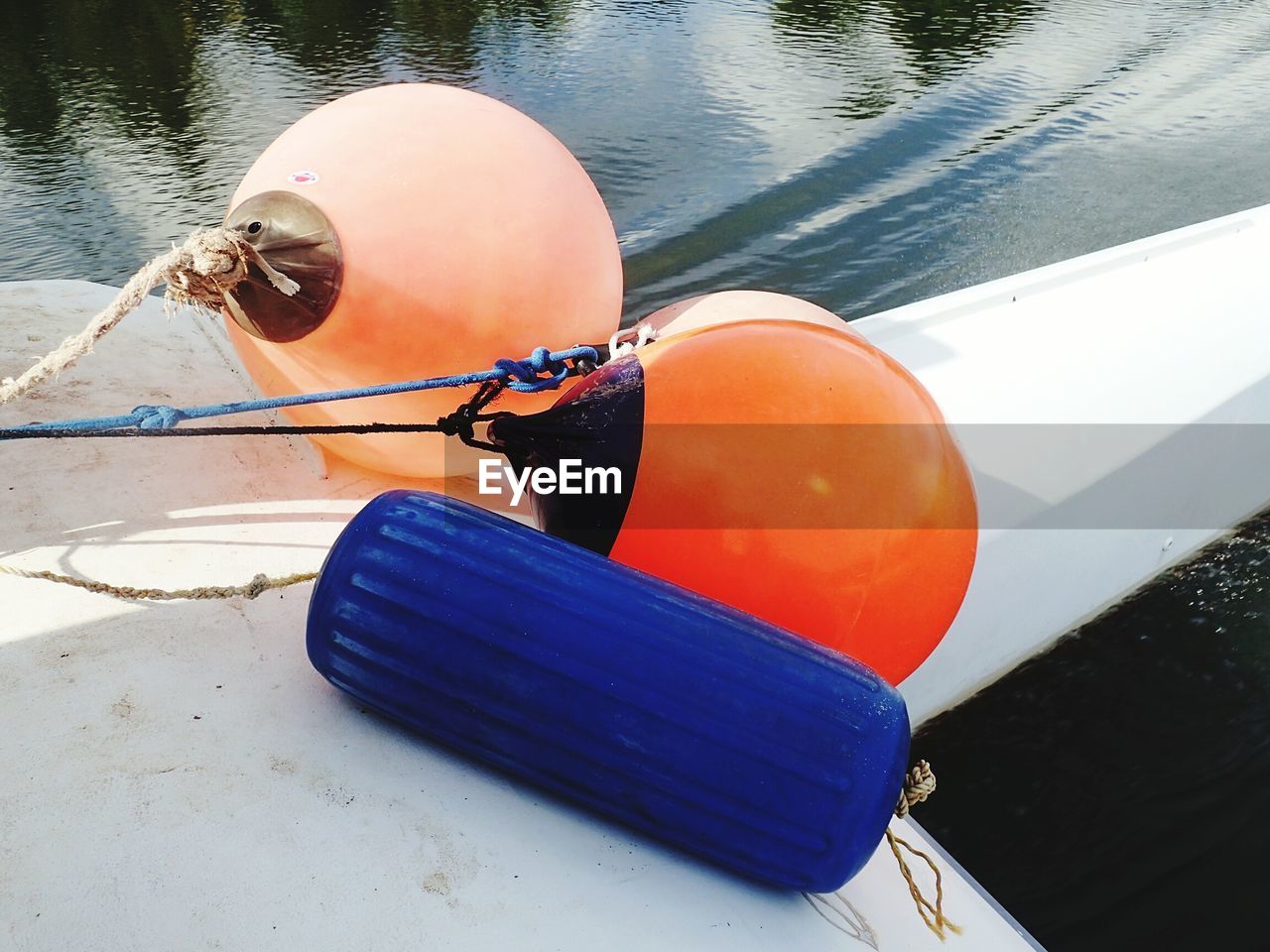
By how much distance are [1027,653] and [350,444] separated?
5.24ft

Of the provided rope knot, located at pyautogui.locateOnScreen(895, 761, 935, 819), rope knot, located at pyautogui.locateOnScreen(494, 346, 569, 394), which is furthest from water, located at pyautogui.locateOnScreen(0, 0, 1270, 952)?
rope knot, located at pyautogui.locateOnScreen(494, 346, 569, 394)

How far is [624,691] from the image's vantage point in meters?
1.23

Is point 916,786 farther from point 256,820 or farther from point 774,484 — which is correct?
point 256,820

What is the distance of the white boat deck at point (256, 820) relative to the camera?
43.6 inches

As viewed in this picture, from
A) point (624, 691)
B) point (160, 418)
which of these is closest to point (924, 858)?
point (624, 691)

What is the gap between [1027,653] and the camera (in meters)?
2.44

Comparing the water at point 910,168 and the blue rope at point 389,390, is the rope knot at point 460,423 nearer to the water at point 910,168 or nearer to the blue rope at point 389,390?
the blue rope at point 389,390

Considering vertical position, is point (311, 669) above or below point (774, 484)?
below

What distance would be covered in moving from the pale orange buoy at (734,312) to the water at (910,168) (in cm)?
103

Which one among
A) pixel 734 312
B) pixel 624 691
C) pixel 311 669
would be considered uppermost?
pixel 734 312

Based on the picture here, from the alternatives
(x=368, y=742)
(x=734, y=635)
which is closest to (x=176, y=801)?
(x=368, y=742)

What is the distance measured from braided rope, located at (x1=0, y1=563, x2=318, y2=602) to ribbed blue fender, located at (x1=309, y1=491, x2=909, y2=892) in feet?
1.18

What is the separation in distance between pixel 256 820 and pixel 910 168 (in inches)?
154

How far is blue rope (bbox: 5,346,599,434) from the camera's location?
5.35 ft
